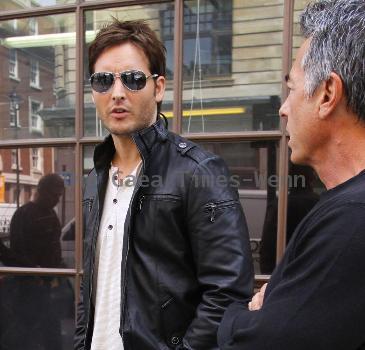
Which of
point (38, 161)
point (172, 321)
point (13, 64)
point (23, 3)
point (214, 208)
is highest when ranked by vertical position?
point (23, 3)

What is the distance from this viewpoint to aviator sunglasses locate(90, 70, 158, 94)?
1.67 metres

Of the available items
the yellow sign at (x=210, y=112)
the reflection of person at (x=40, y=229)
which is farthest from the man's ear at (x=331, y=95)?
the reflection of person at (x=40, y=229)

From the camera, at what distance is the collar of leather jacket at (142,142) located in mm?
1622

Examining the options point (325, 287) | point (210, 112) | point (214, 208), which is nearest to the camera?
point (325, 287)

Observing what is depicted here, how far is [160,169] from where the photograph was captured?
1.62 m

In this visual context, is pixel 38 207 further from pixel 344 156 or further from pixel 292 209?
pixel 344 156

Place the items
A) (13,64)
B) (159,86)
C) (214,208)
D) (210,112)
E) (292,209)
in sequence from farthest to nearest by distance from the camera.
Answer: (13,64), (210,112), (292,209), (159,86), (214,208)

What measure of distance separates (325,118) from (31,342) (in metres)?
2.78

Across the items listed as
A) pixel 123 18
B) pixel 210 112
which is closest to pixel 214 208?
pixel 210 112

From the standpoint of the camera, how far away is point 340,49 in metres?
0.91

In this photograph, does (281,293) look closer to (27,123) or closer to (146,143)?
(146,143)

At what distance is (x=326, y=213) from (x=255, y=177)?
1683 millimetres

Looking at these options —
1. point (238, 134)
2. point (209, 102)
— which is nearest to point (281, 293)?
point (238, 134)

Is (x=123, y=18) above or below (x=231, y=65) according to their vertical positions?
above
